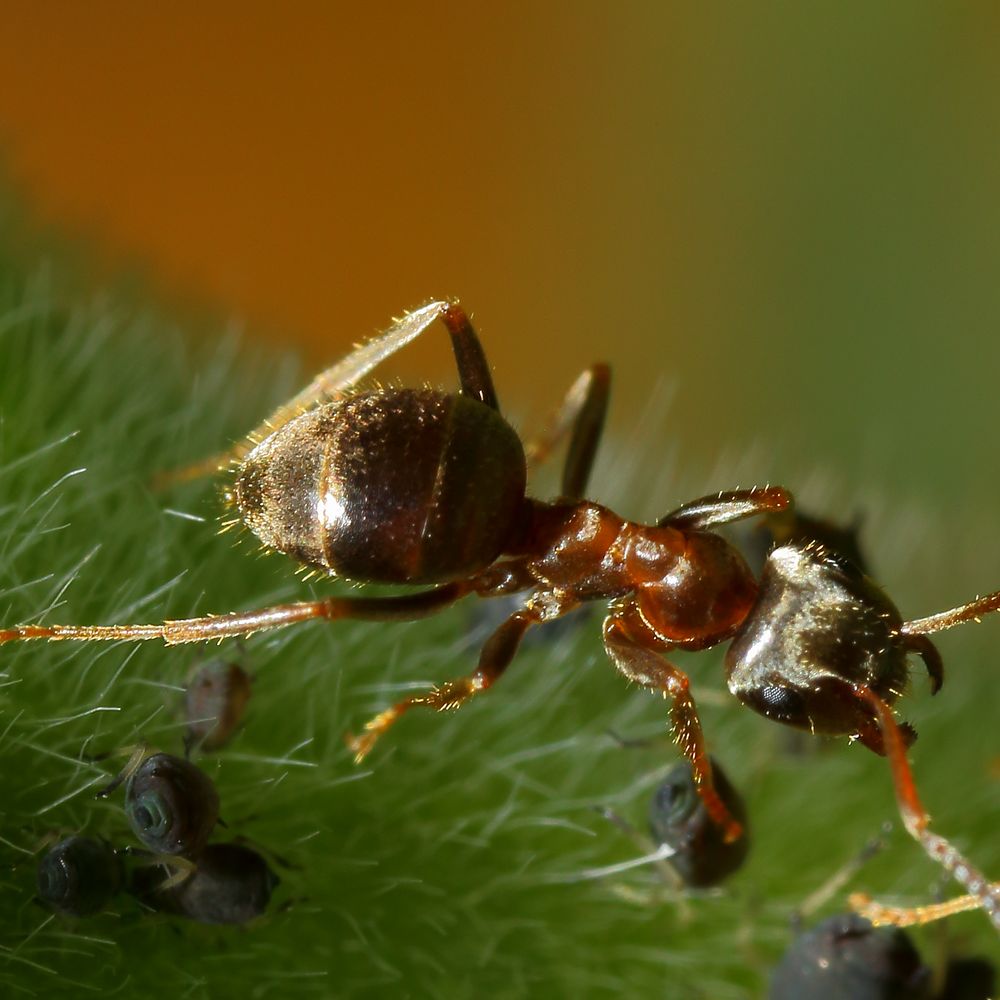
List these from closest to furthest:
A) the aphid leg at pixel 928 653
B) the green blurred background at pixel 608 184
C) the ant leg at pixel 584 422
Answer: the aphid leg at pixel 928 653
the ant leg at pixel 584 422
the green blurred background at pixel 608 184

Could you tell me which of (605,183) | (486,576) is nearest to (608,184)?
(605,183)

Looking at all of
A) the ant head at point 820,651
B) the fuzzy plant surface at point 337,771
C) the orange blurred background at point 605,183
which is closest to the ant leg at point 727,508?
the ant head at point 820,651

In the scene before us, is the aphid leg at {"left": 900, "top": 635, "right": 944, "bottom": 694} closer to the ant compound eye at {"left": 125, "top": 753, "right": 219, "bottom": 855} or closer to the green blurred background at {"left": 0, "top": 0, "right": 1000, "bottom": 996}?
the ant compound eye at {"left": 125, "top": 753, "right": 219, "bottom": 855}

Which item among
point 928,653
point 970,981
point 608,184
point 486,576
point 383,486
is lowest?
point 970,981

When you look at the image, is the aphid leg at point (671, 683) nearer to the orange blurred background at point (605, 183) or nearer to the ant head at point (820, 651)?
the ant head at point (820, 651)

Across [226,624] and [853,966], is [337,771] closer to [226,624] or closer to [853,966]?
[226,624]

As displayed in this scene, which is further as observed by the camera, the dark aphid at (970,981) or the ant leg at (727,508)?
the ant leg at (727,508)

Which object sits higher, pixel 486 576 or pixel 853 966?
pixel 486 576

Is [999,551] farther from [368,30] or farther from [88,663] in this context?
[368,30]
